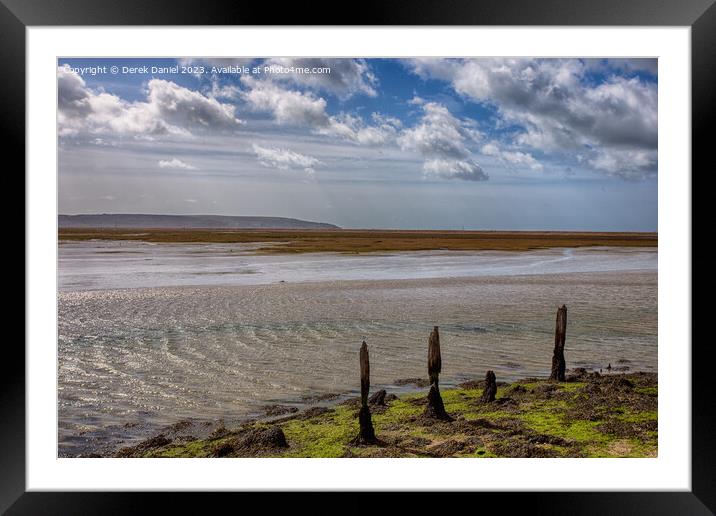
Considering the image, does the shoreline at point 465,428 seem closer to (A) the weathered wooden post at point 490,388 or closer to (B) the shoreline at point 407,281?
(A) the weathered wooden post at point 490,388

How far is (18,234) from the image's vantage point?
11.8 ft

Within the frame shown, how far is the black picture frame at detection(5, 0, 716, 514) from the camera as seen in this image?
11.6 ft

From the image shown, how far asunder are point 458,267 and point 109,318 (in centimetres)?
1170

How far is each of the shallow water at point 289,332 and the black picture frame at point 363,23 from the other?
→ 2525 mm

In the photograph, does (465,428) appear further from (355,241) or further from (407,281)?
(355,241)

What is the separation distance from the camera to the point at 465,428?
5703mm

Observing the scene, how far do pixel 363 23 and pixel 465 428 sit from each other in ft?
12.6

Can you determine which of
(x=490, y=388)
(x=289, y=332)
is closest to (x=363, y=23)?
(x=490, y=388)

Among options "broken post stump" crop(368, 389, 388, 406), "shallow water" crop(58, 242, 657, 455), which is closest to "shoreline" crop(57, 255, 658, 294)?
"shallow water" crop(58, 242, 657, 455)

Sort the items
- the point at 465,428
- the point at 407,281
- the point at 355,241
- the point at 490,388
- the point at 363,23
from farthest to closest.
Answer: the point at 355,241 → the point at 407,281 → the point at 490,388 → the point at 465,428 → the point at 363,23

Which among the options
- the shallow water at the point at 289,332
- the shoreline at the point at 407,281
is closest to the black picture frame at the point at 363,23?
the shallow water at the point at 289,332

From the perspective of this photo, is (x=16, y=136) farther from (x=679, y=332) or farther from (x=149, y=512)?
(x=679, y=332)

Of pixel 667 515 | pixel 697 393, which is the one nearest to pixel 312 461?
pixel 667 515

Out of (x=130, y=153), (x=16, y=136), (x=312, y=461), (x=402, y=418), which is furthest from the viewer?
(x=130, y=153)
